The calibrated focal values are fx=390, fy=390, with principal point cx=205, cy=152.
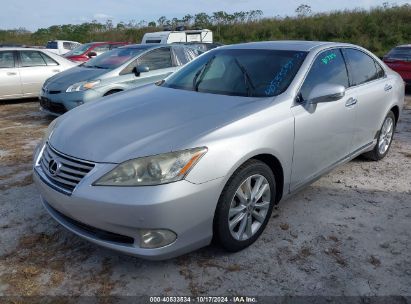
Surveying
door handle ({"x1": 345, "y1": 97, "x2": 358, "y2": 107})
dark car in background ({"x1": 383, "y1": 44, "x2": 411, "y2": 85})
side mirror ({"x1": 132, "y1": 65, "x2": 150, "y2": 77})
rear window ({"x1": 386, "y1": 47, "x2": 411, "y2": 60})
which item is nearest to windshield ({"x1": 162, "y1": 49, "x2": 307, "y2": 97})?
door handle ({"x1": 345, "y1": 97, "x2": 358, "y2": 107})

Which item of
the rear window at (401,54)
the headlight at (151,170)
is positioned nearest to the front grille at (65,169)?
the headlight at (151,170)

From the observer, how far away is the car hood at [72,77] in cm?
695

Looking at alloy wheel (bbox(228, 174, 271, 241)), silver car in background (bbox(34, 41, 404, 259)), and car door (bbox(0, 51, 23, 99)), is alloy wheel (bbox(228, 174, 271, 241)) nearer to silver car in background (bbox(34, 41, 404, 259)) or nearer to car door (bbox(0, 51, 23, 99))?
silver car in background (bbox(34, 41, 404, 259))

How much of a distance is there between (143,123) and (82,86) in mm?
4368

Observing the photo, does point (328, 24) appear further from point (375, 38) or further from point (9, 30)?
point (9, 30)

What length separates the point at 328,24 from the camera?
26.7 meters

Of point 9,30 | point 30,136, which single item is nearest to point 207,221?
point 30,136

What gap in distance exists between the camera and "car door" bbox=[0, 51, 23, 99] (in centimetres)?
884

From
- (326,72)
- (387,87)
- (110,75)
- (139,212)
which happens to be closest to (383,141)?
(387,87)

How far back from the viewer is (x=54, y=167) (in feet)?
9.01

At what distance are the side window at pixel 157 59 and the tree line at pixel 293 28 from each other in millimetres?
15579

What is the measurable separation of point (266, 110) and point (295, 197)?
1267mm

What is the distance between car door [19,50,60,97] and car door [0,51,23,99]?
0.43ft

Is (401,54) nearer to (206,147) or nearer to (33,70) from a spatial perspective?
(33,70)
